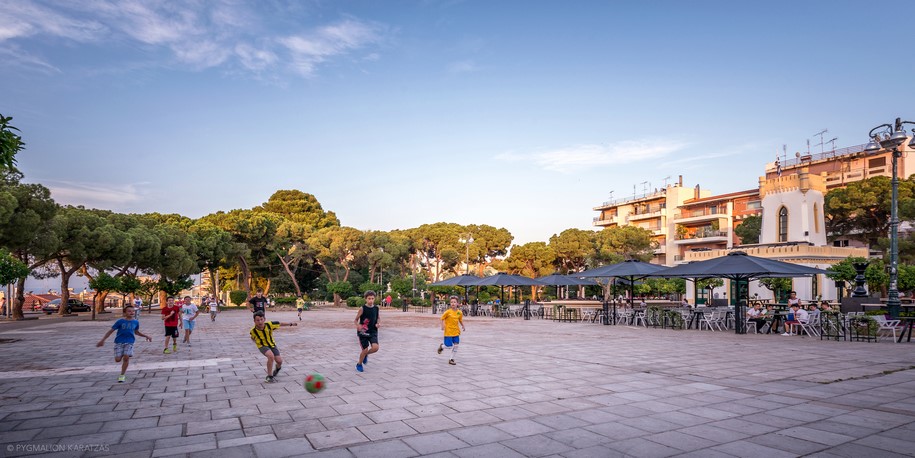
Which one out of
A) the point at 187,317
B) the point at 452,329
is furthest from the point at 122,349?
the point at 187,317

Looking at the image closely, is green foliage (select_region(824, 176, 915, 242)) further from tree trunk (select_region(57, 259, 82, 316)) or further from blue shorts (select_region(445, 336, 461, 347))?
tree trunk (select_region(57, 259, 82, 316))

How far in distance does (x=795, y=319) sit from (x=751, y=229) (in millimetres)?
33483

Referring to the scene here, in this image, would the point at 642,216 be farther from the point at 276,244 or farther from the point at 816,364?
the point at 816,364

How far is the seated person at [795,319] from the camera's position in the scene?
52.0 feet

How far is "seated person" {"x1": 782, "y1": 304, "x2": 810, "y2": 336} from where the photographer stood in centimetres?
1584

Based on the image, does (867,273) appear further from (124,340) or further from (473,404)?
(124,340)

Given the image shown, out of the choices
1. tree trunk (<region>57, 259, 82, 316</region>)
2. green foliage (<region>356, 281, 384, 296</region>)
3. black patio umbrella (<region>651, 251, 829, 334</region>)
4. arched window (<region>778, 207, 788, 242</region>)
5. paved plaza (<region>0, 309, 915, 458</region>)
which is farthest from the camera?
green foliage (<region>356, 281, 384, 296</region>)

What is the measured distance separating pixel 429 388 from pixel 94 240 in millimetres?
25856

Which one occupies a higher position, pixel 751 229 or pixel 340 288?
pixel 751 229

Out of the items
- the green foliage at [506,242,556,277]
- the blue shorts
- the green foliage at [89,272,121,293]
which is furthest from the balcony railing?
the blue shorts

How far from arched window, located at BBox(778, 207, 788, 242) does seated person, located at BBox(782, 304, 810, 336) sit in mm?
20074

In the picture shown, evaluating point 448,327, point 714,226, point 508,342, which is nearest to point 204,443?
point 448,327

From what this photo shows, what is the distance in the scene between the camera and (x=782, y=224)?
34094 mm

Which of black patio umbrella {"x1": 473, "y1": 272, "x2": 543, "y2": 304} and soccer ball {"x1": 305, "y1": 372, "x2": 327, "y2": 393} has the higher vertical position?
black patio umbrella {"x1": 473, "y1": 272, "x2": 543, "y2": 304}
